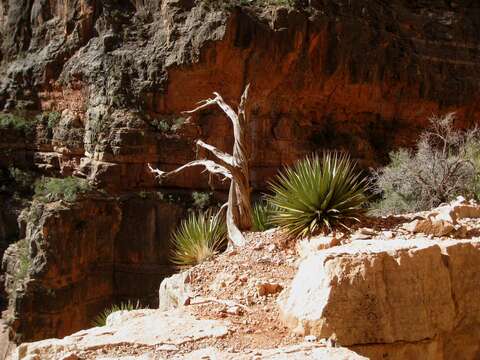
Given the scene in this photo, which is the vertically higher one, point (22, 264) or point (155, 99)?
point (155, 99)

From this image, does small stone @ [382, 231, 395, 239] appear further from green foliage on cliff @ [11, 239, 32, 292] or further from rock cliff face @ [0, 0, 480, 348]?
green foliage on cliff @ [11, 239, 32, 292]

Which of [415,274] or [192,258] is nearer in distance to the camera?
[415,274]

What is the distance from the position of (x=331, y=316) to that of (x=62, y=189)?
16941mm

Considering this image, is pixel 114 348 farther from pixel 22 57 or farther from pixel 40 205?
pixel 22 57

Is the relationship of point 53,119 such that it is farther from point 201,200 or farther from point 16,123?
point 201,200

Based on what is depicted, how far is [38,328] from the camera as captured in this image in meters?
18.5

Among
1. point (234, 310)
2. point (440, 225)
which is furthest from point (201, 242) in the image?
point (440, 225)

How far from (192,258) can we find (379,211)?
170 inches

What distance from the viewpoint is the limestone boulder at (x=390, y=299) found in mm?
4703

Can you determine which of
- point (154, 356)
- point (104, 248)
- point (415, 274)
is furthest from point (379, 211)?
point (104, 248)

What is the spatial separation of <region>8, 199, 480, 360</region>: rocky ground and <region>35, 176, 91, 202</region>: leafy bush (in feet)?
48.3

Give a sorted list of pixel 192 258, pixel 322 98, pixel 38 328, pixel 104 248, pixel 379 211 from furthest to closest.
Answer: pixel 322 98 < pixel 104 248 < pixel 38 328 < pixel 379 211 < pixel 192 258

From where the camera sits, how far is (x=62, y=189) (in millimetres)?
19922

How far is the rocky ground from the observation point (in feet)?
15.0
